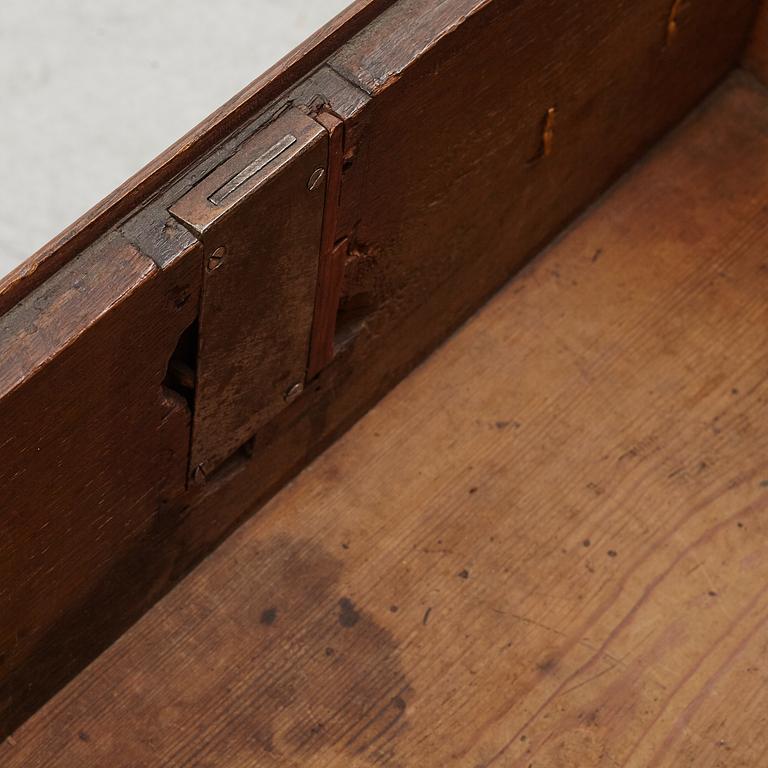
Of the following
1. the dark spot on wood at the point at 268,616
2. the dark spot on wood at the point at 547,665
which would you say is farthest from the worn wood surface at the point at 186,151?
the dark spot on wood at the point at 547,665

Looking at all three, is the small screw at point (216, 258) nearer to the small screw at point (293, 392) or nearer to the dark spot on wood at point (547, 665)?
the small screw at point (293, 392)

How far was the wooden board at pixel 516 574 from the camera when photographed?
4.33ft

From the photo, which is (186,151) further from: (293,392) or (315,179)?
(293,392)

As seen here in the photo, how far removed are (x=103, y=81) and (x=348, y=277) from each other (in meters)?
0.22

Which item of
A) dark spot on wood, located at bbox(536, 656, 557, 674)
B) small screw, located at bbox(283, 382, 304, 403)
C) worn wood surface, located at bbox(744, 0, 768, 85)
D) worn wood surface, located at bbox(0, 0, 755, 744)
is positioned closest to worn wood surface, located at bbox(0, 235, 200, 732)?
worn wood surface, located at bbox(0, 0, 755, 744)

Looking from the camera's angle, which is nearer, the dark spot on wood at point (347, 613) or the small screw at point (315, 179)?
the small screw at point (315, 179)

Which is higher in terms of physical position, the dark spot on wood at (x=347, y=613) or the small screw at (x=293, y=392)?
the small screw at (x=293, y=392)

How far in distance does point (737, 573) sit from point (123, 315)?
599 millimetres

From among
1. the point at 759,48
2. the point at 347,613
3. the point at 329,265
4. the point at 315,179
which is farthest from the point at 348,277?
the point at 759,48

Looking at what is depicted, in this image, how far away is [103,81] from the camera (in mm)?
1201

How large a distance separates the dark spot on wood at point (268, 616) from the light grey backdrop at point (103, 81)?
1.26 feet

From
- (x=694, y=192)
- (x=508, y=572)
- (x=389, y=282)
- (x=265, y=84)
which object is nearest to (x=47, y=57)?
(x=265, y=84)

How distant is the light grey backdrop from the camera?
114cm

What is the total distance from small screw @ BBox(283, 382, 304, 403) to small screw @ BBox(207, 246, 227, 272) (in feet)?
0.73
